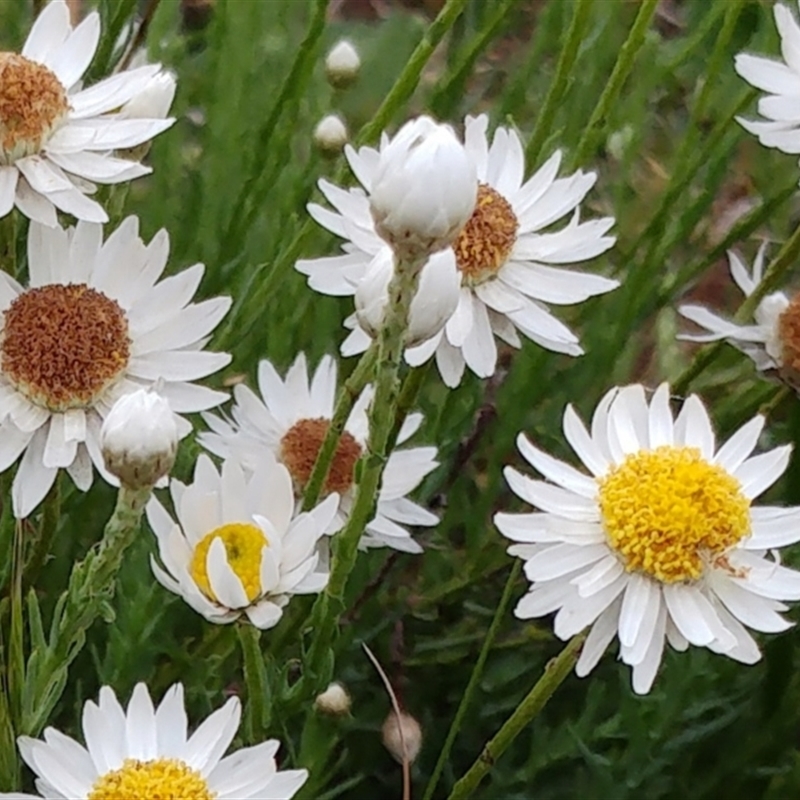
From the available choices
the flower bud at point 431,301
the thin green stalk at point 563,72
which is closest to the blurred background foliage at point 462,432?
the thin green stalk at point 563,72

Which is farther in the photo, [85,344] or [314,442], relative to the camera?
[314,442]

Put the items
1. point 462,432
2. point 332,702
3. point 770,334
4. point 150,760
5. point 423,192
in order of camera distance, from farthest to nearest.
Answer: point 462,432, point 770,334, point 332,702, point 150,760, point 423,192

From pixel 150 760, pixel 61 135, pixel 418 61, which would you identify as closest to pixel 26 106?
pixel 61 135

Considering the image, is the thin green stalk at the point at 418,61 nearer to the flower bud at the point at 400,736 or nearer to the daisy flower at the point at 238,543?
the daisy flower at the point at 238,543

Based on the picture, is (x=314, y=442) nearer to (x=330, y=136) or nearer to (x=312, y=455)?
(x=312, y=455)

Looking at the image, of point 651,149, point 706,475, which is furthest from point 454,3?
point 651,149

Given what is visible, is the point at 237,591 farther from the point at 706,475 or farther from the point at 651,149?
the point at 651,149
